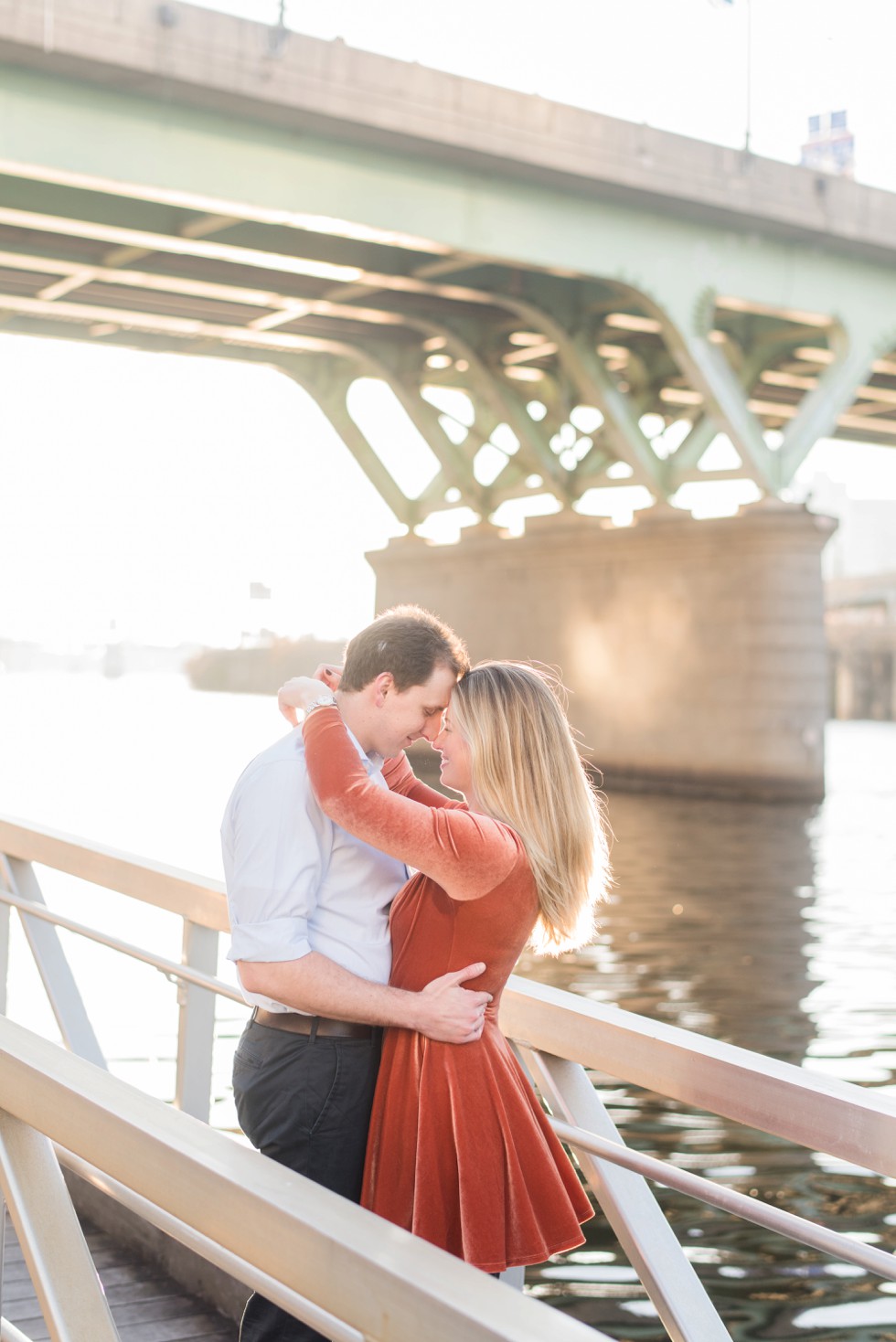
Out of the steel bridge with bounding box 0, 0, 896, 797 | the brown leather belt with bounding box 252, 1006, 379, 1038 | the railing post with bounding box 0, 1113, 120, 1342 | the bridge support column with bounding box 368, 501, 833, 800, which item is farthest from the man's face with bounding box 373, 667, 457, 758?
the bridge support column with bounding box 368, 501, 833, 800

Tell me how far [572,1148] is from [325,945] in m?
0.55

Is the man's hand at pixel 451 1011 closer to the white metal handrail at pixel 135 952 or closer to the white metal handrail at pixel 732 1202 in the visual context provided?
the white metal handrail at pixel 732 1202

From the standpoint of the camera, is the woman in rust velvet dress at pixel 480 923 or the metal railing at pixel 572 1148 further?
the woman in rust velvet dress at pixel 480 923

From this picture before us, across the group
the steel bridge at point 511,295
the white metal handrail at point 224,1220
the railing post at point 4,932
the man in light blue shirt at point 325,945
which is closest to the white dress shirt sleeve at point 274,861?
the man in light blue shirt at point 325,945

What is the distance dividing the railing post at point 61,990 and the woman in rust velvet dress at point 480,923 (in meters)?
2.01

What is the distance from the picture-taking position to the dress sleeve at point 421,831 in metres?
2.61

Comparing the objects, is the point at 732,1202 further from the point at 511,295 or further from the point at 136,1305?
the point at 511,295

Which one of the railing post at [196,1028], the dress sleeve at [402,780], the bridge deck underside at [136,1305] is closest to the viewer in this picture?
the dress sleeve at [402,780]

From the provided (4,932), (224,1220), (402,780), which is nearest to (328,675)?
(402,780)

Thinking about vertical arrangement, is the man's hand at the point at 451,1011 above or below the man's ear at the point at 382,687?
below

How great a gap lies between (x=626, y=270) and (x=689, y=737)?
8.94 meters

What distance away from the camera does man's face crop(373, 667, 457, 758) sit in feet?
9.23

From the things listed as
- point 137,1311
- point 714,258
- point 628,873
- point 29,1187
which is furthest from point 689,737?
point 29,1187

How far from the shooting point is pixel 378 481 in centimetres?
3591
